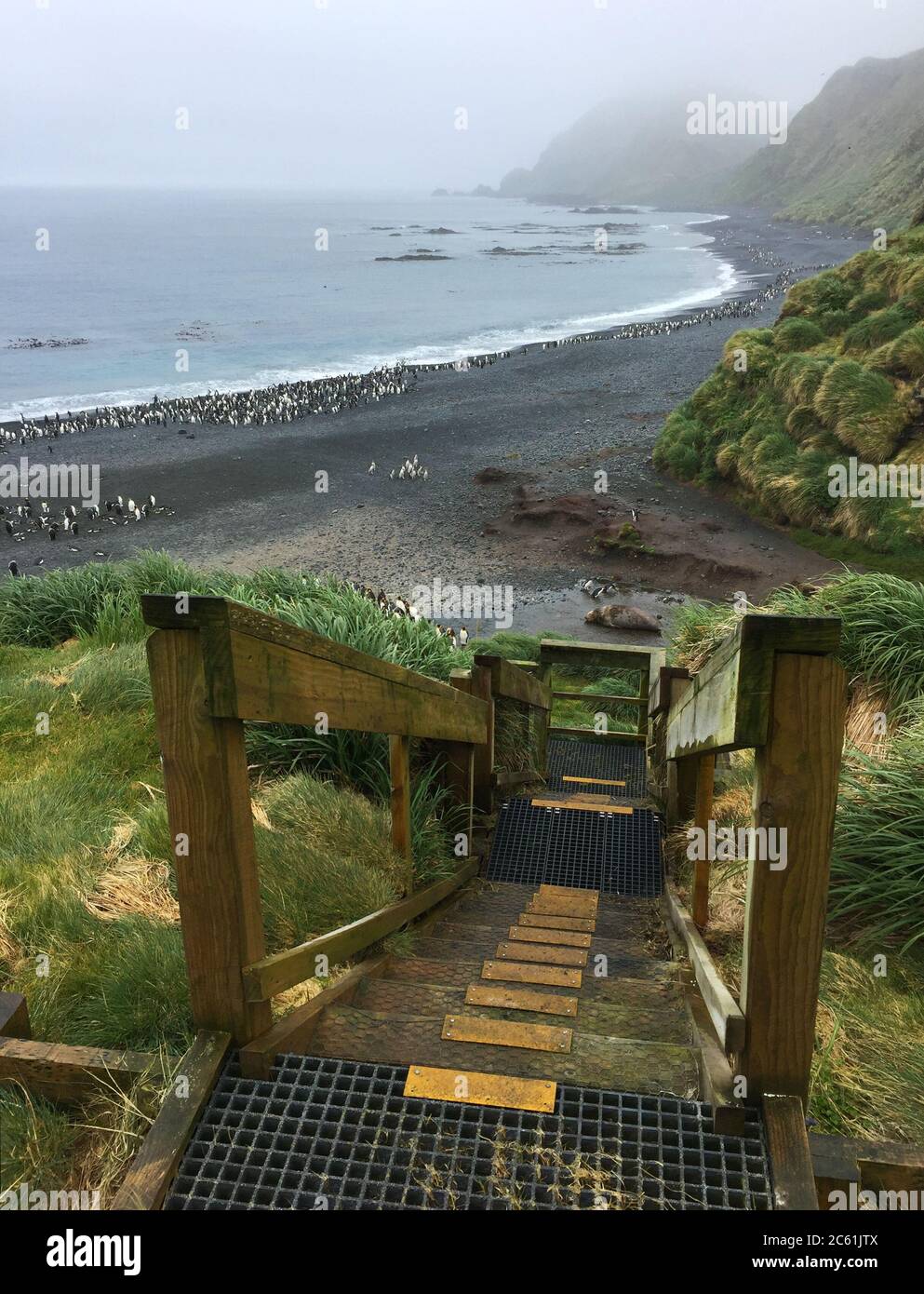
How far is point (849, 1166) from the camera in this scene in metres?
1.96

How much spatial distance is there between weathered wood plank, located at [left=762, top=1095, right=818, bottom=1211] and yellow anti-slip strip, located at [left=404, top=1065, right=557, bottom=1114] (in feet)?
1.66

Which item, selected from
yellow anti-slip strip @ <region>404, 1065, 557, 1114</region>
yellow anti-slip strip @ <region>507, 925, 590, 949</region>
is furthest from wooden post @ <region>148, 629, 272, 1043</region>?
yellow anti-slip strip @ <region>507, 925, 590, 949</region>

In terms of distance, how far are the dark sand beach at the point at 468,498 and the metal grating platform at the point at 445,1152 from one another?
14359mm

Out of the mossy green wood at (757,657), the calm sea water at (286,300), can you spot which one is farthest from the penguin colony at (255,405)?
the mossy green wood at (757,657)

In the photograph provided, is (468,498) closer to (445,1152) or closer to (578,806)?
(578,806)

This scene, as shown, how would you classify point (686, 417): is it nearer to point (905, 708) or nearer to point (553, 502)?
point (553, 502)

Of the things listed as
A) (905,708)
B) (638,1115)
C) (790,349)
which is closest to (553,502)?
(790,349)

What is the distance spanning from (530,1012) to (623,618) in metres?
13.7

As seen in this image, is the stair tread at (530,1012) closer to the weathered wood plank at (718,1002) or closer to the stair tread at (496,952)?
the weathered wood plank at (718,1002)

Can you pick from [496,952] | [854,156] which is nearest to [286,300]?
[496,952]

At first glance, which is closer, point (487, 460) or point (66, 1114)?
point (66, 1114)

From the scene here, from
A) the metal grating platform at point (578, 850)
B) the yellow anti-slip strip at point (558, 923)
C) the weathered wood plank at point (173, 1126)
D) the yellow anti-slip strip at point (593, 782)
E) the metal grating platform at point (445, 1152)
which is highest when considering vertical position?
the weathered wood plank at point (173, 1126)

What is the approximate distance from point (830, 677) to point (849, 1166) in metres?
1.05

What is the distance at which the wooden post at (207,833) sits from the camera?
202 cm
